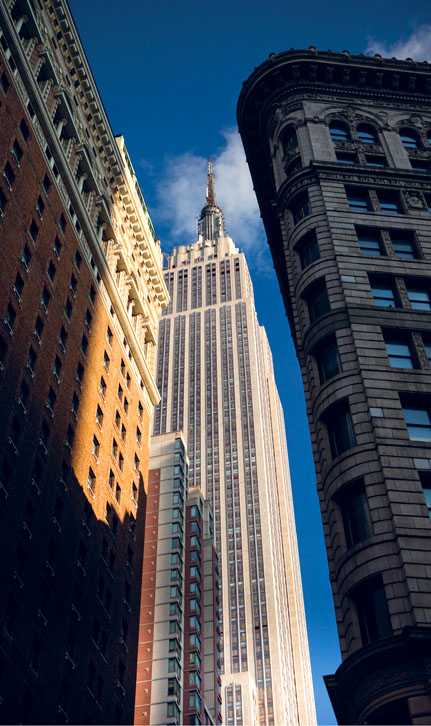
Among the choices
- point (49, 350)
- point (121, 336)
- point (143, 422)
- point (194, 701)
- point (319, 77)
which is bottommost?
point (194, 701)

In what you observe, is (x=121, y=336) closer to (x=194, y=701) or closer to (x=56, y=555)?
(x=56, y=555)

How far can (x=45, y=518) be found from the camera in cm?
5234

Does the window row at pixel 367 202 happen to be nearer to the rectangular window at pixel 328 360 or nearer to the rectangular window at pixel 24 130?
the rectangular window at pixel 328 360

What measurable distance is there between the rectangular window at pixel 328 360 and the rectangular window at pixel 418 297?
553 centimetres

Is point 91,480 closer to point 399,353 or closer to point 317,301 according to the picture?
point 317,301

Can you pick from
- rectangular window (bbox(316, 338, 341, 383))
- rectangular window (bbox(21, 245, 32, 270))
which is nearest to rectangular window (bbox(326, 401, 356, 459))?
rectangular window (bbox(316, 338, 341, 383))

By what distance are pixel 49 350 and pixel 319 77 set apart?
30.5 m

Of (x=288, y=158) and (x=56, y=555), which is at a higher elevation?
(x=288, y=158)

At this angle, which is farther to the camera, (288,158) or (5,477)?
(288,158)

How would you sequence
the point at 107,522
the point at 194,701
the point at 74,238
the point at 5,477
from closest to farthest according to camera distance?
the point at 5,477, the point at 107,522, the point at 74,238, the point at 194,701

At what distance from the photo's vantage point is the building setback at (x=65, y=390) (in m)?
48.8

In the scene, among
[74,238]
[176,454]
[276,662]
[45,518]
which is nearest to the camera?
[45,518]

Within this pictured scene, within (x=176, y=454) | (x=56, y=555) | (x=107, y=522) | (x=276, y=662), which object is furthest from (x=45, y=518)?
(x=276, y=662)

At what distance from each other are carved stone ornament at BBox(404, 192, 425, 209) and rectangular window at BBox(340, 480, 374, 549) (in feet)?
79.9
